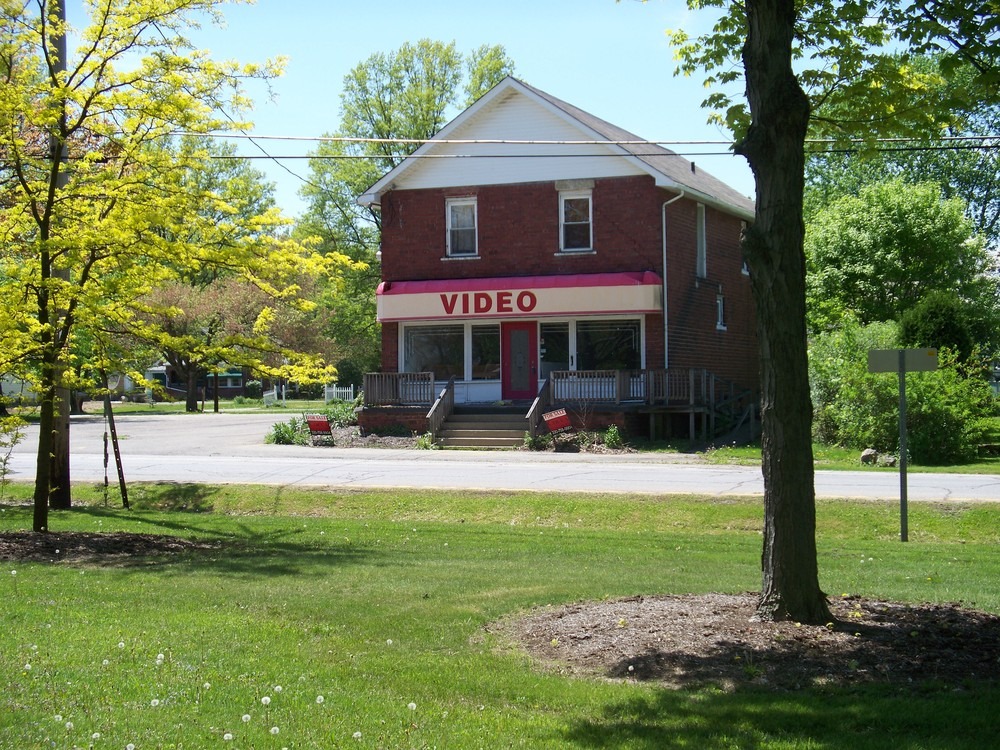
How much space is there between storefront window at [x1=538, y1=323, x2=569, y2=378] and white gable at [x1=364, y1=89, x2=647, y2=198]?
4.62 meters

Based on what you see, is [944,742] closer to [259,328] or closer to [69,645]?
[69,645]

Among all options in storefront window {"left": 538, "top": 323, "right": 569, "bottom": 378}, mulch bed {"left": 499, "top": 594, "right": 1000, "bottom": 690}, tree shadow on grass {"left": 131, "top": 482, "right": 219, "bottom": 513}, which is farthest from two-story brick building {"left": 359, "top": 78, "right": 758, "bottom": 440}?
mulch bed {"left": 499, "top": 594, "right": 1000, "bottom": 690}

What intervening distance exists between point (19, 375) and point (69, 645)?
742 centimetres

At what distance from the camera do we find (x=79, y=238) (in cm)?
1206

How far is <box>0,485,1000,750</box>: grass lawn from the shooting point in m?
5.34

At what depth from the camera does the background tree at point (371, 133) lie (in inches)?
1989

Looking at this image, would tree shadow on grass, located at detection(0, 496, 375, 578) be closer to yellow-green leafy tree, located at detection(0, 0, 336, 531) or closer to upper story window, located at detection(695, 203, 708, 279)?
yellow-green leafy tree, located at detection(0, 0, 336, 531)

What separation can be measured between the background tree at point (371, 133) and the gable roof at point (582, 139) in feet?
55.7

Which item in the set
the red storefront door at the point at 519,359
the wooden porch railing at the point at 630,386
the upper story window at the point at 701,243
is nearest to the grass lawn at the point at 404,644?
the wooden porch railing at the point at 630,386

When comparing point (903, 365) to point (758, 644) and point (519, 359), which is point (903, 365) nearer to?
point (758, 644)

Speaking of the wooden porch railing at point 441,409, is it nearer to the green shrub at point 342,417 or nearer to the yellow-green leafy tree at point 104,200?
the green shrub at point 342,417

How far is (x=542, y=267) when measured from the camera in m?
32.1

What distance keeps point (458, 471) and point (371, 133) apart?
114 ft

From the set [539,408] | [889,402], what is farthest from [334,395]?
[889,402]
